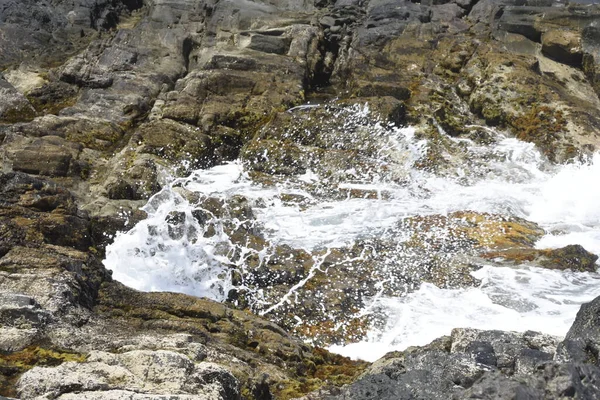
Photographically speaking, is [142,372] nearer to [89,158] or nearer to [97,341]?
[97,341]

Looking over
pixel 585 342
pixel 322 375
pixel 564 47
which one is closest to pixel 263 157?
pixel 322 375

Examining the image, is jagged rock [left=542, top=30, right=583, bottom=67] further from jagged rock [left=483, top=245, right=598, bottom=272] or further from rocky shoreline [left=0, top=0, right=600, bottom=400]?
jagged rock [left=483, top=245, right=598, bottom=272]

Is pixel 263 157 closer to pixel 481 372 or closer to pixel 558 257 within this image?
pixel 558 257

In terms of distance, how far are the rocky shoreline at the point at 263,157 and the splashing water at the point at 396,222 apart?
0.28 meters

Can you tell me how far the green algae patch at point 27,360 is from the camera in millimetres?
7293

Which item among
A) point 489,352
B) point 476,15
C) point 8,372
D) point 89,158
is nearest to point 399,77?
point 476,15

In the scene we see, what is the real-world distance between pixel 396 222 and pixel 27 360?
1005cm

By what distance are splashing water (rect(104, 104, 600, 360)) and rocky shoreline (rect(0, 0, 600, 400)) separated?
281 mm

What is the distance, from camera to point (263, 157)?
19.4 meters

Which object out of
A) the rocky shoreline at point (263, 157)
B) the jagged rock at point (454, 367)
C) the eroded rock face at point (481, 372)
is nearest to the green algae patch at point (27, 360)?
the rocky shoreline at point (263, 157)

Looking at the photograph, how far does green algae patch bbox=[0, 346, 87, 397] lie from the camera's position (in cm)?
729

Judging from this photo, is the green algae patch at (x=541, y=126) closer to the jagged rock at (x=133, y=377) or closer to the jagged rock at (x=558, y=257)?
the jagged rock at (x=558, y=257)

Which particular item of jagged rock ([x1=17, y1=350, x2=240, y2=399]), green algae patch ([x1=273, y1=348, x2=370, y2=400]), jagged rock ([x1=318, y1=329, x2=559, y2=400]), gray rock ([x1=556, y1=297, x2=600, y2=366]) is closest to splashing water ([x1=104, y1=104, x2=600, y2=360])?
green algae patch ([x1=273, y1=348, x2=370, y2=400])

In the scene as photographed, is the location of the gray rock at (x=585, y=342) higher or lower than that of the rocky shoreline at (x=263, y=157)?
higher
